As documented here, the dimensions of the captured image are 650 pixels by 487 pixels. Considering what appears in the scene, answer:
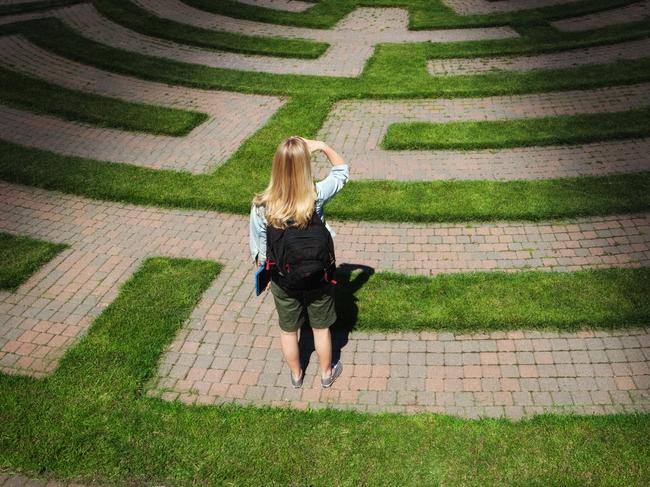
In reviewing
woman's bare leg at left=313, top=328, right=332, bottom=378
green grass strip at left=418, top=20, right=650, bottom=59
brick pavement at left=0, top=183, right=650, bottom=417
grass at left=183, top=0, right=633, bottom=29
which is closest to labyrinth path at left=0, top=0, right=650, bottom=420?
brick pavement at left=0, top=183, right=650, bottom=417

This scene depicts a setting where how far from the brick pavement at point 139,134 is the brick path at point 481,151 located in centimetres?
185

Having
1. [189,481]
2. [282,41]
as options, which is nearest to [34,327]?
[189,481]

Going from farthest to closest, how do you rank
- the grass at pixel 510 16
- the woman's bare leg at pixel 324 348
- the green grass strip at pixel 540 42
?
the grass at pixel 510 16, the green grass strip at pixel 540 42, the woman's bare leg at pixel 324 348

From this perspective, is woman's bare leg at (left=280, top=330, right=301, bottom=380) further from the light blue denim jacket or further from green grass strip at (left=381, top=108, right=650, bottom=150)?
green grass strip at (left=381, top=108, right=650, bottom=150)

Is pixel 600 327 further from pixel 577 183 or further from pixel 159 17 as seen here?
pixel 159 17

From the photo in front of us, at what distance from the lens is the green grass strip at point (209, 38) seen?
16.0 m

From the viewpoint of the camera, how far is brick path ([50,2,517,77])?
1505 centimetres

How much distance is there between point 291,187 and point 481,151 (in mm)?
6712

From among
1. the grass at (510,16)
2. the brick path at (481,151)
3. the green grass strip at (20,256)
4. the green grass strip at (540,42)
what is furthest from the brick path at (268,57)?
the green grass strip at (20,256)

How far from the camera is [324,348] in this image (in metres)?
5.61

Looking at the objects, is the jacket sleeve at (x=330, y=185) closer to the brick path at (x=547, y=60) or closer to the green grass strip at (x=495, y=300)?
the green grass strip at (x=495, y=300)

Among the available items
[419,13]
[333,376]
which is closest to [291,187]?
[333,376]

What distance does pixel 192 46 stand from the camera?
16.5 meters

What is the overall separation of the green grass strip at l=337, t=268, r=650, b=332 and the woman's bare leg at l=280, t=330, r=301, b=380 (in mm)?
1106
